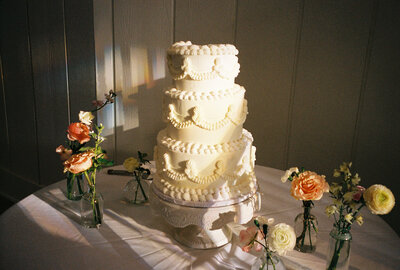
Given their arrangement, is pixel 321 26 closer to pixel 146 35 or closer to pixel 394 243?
pixel 146 35

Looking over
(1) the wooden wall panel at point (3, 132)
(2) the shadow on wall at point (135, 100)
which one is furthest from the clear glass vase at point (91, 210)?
(1) the wooden wall panel at point (3, 132)

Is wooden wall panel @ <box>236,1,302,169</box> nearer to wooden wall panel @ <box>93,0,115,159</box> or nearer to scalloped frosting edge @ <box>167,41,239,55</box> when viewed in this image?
wooden wall panel @ <box>93,0,115,159</box>

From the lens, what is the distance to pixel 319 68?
96.2 inches

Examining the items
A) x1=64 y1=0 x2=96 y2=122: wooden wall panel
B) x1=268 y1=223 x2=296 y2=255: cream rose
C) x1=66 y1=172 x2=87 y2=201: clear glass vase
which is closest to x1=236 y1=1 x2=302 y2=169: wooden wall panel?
x1=64 y1=0 x2=96 y2=122: wooden wall panel

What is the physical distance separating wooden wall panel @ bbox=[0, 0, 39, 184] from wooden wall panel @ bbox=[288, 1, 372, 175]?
2501mm

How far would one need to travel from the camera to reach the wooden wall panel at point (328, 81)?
229 centimetres

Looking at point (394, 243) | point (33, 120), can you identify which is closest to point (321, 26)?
point (394, 243)

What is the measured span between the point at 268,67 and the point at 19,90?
250cm

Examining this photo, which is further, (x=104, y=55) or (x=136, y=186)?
(x=104, y=55)

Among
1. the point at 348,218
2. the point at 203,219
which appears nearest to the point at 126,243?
the point at 203,219

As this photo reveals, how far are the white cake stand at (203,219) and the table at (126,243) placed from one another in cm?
4

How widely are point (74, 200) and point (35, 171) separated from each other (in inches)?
82.8

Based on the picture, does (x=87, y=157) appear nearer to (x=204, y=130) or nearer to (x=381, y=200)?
(x=204, y=130)

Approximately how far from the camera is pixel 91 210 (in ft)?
4.99
